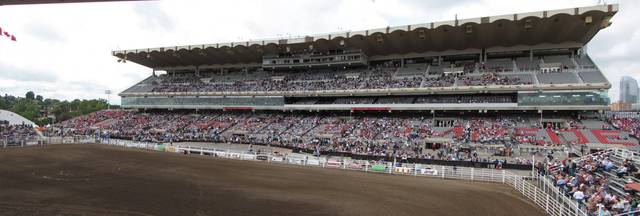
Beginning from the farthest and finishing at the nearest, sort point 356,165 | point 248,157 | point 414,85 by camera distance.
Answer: point 414,85
point 248,157
point 356,165

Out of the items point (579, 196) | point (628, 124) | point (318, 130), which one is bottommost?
point (579, 196)

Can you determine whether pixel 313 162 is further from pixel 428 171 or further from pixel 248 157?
pixel 428 171

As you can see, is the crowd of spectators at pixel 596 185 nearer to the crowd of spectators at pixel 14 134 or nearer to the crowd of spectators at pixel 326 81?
the crowd of spectators at pixel 326 81

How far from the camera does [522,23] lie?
3362 cm

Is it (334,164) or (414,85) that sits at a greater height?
(414,85)

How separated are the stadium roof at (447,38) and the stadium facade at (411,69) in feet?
0.33

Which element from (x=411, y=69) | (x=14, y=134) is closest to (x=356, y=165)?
(x=411, y=69)

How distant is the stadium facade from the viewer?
1294 inches

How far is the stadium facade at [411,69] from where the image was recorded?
3288 centimetres

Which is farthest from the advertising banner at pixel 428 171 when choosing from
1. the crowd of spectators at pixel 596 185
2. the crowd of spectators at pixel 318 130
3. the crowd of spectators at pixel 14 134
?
the crowd of spectators at pixel 14 134

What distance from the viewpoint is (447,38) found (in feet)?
127

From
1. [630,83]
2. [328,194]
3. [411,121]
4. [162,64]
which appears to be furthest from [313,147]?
[630,83]

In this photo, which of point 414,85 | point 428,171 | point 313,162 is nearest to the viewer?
point 428,171

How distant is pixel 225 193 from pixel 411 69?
3468 cm
